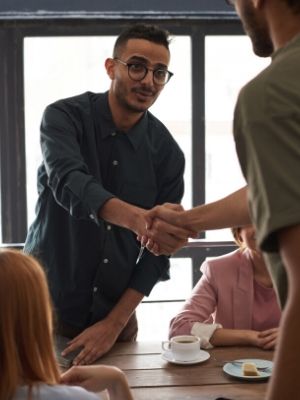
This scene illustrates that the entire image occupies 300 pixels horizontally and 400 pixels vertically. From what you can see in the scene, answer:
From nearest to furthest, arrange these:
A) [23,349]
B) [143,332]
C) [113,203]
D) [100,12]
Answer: [23,349], [113,203], [100,12], [143,332]

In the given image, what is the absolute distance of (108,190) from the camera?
253 cm

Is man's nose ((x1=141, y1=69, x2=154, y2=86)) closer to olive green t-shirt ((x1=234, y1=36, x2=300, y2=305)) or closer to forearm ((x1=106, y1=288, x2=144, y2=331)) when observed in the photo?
forearm ((x1=106, y1=288, x2=144, y2=331))

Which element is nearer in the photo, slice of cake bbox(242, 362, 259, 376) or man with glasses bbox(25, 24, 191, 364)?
slice of cake bbox(242, 362, 259, 376)

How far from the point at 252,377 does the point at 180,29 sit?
2.54 m

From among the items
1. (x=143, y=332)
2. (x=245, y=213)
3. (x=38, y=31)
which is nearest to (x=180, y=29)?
(x=38, y=31)

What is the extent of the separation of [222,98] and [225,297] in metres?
1.88

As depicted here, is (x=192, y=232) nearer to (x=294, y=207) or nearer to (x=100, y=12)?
(x=294, y=207)

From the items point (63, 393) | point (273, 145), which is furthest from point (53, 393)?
point (273, 145)

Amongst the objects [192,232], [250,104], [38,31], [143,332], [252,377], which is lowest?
[143,332]

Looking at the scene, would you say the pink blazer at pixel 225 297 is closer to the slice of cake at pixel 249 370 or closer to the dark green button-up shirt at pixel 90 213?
the dark green button-up shirt at pixel 90 213

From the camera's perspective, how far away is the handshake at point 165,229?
7.70 feet

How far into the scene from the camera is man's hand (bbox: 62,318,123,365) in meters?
2.13

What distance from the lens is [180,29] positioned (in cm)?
395

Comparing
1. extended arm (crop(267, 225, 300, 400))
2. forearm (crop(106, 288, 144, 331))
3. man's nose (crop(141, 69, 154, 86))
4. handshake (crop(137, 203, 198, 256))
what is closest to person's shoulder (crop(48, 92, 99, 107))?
man's nose (crop(141, 69, 154, 86))
